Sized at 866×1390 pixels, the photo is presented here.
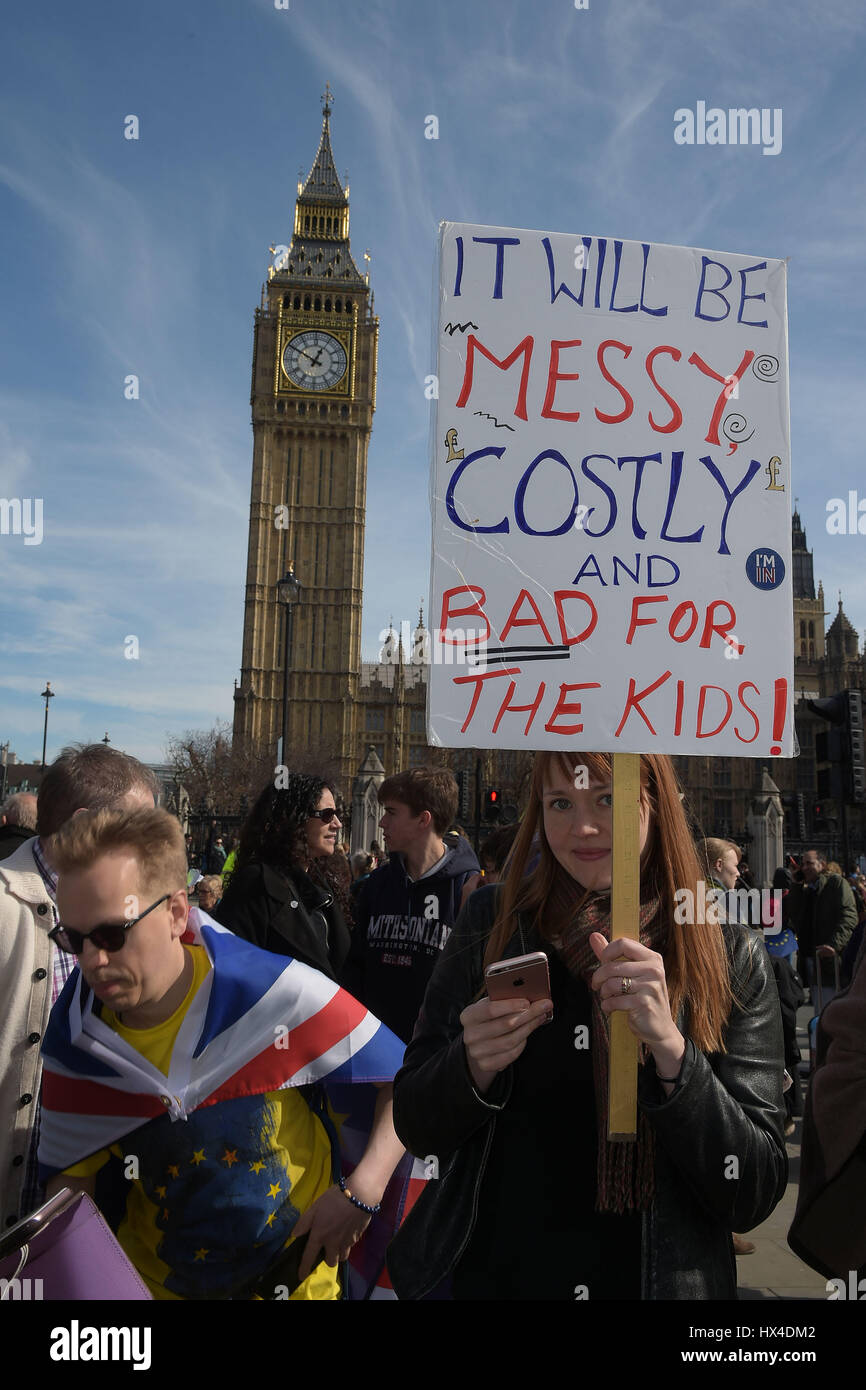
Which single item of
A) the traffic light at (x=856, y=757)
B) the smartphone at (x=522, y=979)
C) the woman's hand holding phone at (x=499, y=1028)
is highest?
the traffic light at (x=856, y=757)

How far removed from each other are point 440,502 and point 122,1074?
1273mm

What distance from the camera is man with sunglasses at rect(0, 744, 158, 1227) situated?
2.36 metres

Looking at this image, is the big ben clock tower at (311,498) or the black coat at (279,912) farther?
the big ben clock tower at (311,498)

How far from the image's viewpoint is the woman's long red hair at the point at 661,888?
173 cm

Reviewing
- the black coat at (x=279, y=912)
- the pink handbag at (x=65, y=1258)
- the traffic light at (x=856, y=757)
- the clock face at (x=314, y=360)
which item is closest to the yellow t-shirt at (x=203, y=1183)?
the pink handbag at (x=65, y=1258)

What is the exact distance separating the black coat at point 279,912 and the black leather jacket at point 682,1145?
5.59ft

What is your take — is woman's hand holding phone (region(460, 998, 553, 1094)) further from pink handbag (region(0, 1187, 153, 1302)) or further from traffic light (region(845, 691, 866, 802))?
traffic light (region(845, 691, 866, 802))

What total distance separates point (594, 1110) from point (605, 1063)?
9 cm

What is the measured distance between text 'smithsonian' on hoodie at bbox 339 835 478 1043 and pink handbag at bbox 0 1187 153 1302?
2279 mm

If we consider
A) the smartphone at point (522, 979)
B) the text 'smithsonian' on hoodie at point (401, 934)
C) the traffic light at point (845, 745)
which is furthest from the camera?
the traffic light at point (845, 745)

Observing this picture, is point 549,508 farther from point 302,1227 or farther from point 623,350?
point 302,1227

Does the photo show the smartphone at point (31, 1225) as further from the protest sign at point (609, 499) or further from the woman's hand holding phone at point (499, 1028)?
the protest sign at point (609, 499)

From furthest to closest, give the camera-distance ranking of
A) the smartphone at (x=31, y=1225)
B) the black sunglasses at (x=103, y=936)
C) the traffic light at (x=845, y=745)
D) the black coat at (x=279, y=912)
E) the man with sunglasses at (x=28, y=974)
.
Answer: the traffic light at (x=845, y=745)
the black coat at (x=279, y=912)
the man with sunglasses at (x=28, y=974)
the black sunglasses at (x=103, y=936)
the smartphone at (x=31, y=1225)
